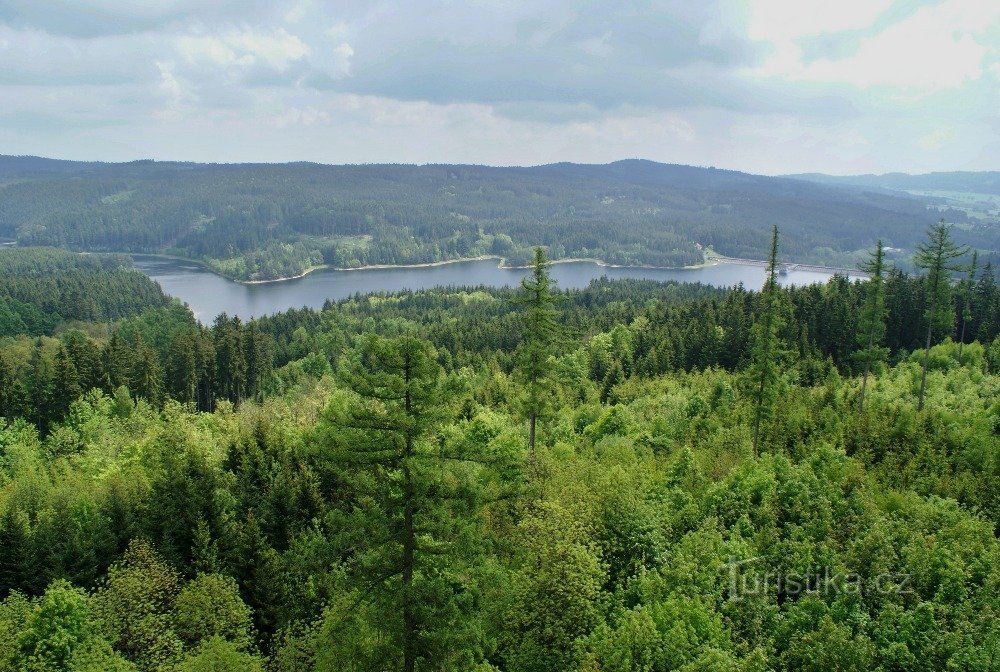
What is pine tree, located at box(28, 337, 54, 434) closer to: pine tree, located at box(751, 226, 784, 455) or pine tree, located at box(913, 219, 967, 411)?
pine tree, located at box(751, 226, 784, 455)

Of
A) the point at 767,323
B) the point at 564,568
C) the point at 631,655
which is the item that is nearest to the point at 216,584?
the point at 564,568

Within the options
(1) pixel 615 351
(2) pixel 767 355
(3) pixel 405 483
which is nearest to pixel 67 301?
(1) pixel 615 351

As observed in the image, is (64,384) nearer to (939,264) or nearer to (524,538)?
(524,538)

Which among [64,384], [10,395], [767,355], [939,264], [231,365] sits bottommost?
[231,365]

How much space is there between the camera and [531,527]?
1028 inches

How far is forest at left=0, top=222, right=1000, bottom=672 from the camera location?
18.0 metres

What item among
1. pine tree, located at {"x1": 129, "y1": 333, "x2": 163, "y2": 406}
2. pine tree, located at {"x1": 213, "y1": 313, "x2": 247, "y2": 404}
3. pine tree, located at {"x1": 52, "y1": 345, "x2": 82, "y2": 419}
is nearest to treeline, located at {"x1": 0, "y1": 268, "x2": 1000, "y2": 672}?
pine tree, located at {"x1": 52, "y1": 345, "x2": 82, "y2": 419}

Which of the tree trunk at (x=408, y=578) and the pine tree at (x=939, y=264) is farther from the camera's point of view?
the pine tree at (x=939, y=264)

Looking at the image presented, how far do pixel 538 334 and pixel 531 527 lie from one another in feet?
Result: 30.6

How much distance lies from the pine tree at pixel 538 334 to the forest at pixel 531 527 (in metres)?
0.14

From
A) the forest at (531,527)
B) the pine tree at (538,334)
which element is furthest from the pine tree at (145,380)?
the pine tree at (538,334)

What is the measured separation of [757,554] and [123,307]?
169656 mm

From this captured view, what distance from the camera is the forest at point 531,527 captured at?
1795 cm

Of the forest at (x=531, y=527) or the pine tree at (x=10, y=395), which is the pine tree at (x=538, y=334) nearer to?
the forest at (x=531, y=527)
